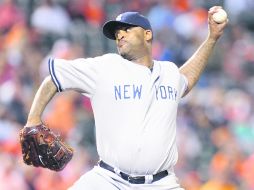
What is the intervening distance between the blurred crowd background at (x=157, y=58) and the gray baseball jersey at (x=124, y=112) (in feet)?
12.4

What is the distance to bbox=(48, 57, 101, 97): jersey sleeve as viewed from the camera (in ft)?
19.9

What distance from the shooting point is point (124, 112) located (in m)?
6.14

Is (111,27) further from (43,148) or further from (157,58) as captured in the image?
(157,58)

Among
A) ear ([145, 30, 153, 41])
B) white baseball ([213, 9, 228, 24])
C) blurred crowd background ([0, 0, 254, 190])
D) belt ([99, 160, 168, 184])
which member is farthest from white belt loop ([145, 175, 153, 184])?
blurred crowd background ([0, 0, 254, 190])

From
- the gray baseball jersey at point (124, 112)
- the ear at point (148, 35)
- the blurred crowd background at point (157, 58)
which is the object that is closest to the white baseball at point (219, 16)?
the ear at point (148, 35)

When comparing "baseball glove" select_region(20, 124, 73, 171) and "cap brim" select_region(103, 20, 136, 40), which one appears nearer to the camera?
"baseball glove" select_region(20, 124, 73, 171)

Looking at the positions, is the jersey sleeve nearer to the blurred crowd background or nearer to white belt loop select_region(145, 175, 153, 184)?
white belt loop select_region(145, 175, 153, 184)

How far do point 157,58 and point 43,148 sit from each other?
6581 millimetres

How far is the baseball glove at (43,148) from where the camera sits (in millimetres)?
6148

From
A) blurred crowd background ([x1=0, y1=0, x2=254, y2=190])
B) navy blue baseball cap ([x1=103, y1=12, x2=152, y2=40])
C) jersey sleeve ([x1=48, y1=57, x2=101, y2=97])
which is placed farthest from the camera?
blurred crowd background ([x1=0, y1=0, x2=254, y2=190])

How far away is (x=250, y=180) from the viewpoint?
10352 millimetres

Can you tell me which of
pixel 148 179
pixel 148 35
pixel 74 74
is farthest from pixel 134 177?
pixel 148 35

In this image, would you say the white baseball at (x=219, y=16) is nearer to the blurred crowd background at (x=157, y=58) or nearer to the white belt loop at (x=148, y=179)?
the white belt loop at (x=148, y=179)

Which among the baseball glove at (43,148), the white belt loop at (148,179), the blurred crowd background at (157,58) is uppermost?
the baseball glove at (43,148)
